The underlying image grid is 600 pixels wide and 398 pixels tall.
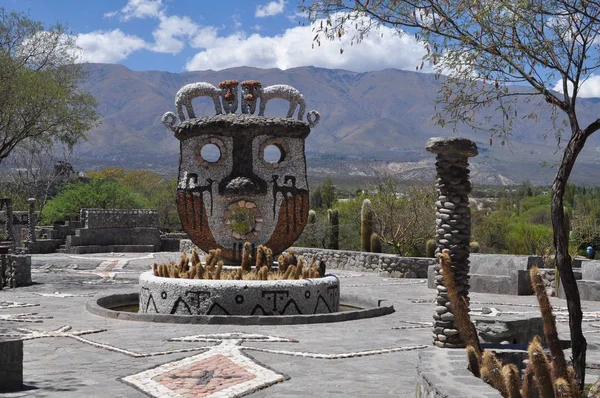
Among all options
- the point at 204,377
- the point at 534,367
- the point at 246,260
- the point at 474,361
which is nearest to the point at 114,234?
the point at 246,260

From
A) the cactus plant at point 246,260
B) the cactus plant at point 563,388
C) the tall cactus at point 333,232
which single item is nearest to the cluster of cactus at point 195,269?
the cactus plant at point 246,260

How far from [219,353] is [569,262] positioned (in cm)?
470

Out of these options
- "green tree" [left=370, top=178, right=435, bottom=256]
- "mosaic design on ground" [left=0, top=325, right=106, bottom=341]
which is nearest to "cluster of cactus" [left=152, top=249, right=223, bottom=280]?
"mosaic design on ground" [left=0, top=325, right=106, bottom=341]

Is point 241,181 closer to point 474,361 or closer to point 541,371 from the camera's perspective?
point 474,361

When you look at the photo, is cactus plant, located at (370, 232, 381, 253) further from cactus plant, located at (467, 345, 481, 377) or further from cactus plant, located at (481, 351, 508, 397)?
cactus plant, located at (481, 351, 508, 397)

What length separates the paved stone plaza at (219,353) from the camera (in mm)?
8328

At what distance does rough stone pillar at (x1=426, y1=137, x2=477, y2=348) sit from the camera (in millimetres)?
9344

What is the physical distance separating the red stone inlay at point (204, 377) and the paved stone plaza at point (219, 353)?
0.01 m

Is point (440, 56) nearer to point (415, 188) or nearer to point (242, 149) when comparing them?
point (242, 149)

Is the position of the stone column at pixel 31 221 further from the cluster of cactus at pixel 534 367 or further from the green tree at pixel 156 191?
the cluster of cactus at pixel 534 367

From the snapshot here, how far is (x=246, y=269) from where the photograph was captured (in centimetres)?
1536

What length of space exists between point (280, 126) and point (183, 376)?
28.6ft

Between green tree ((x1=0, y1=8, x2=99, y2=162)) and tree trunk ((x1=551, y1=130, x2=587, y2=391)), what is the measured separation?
17581mm

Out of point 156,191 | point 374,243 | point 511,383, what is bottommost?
point 511,383
